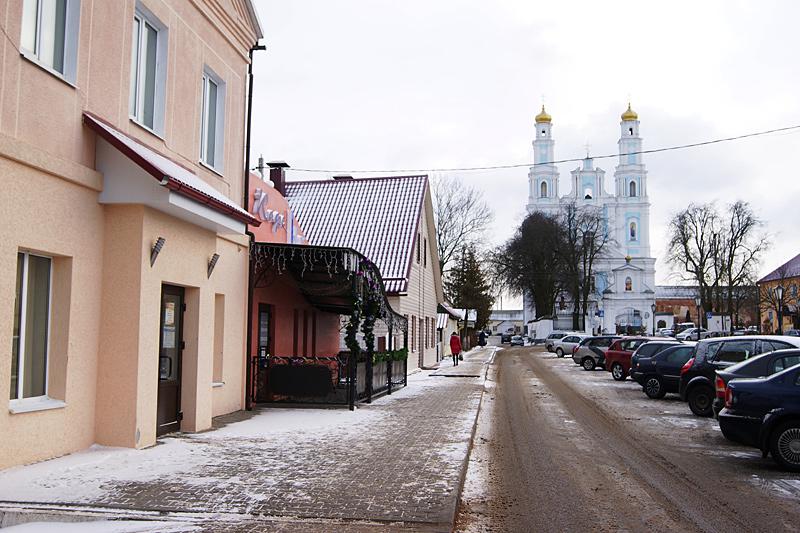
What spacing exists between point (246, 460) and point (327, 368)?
6330 mm

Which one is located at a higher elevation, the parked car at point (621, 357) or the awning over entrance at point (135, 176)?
the awning over entrance at point (135, 176)

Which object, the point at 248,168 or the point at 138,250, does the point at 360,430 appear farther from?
the point at 248,168

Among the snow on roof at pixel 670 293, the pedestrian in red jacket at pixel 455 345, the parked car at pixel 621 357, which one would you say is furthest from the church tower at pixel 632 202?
the parked car at pixel 621 357

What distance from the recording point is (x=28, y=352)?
8.48 meters

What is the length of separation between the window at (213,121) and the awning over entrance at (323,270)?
214 cm

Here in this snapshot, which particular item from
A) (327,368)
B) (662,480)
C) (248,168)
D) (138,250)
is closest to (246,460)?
(138,250)

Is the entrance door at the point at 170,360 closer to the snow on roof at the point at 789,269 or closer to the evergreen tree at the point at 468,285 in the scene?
the evergreen tree at the point at 468,285

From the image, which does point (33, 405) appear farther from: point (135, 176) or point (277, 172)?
point (277, 172)

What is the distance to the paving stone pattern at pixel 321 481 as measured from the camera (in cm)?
678

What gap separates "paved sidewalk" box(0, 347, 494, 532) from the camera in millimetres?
6684

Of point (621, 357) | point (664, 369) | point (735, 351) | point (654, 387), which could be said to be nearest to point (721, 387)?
point (735, 351)

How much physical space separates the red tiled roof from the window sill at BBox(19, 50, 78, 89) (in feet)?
58.2

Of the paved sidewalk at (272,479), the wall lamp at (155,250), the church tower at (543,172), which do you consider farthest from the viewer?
the church tower at (543,172)

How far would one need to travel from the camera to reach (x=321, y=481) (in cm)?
807
